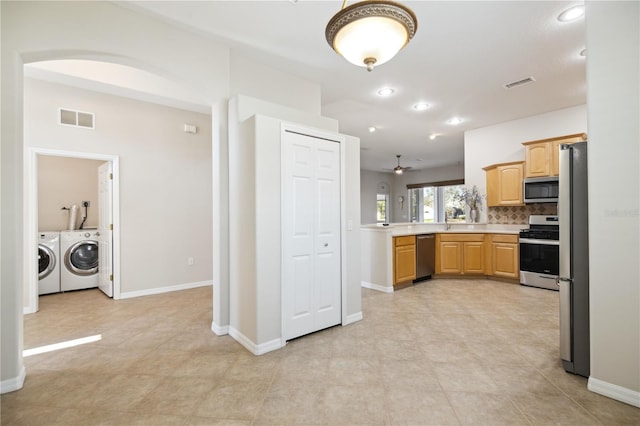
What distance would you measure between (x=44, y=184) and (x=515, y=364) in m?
7.25

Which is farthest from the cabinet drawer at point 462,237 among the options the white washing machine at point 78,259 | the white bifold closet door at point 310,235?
the white washing machine at point 78,259

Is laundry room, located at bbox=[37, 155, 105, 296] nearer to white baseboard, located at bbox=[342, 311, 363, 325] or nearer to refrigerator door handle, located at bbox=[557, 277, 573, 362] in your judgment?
white baseboard, located at bbox=[342, 311, 363, 325]

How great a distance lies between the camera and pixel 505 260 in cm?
538

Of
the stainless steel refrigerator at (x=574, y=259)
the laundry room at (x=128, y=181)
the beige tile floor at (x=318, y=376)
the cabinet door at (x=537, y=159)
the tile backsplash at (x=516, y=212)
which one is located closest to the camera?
the beige tile floor at (x=318, y=376)

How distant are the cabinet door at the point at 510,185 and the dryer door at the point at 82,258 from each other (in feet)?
24.2

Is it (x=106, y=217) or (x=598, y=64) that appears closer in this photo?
(x=598, y=64)

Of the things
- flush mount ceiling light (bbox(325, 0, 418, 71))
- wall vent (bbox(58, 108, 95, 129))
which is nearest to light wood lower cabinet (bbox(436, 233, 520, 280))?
flush mount ceiling light (bbox(325, 0, 418, 71))

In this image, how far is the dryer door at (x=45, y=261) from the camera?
464 cm

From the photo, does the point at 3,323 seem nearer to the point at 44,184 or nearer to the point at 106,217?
the point at 106,217

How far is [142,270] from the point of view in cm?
470

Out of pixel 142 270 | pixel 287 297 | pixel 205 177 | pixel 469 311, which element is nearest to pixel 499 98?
pixel 469 311

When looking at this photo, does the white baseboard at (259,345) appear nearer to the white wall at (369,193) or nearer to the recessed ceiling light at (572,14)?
the recessed ceiling light at (572,14)

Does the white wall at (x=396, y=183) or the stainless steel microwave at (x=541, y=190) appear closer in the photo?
the stainless steel microwave at (x=541, y=190)

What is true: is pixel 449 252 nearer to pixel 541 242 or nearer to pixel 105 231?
pixel 541 242
